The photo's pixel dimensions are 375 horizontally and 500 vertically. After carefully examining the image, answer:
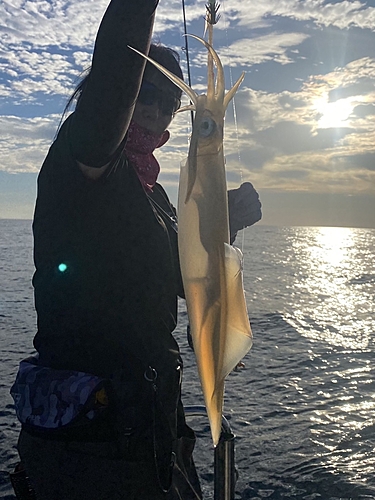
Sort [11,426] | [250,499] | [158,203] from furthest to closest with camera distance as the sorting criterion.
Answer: [11,426] < [250,499] < [158,203]

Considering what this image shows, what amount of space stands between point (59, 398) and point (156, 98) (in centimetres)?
175

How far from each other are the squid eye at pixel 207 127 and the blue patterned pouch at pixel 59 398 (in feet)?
4.99

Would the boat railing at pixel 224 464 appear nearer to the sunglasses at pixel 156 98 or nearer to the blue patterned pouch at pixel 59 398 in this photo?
the blue patterned pouch at pixel 59 398

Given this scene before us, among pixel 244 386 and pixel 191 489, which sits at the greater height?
pixel 191 489

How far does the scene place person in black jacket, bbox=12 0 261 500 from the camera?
95.7 inches

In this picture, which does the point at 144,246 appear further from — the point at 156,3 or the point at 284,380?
the point at 284,380

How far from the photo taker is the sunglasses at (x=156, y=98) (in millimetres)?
2947

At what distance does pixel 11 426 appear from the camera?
8328mm

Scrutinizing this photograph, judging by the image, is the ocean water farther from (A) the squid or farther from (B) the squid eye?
(B) the squid eye

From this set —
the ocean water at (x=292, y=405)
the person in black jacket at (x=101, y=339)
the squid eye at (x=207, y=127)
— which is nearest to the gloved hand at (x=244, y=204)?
the person in black jacket at (x=101, y=339)

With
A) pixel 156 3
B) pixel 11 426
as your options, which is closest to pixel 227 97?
pixel 156 3

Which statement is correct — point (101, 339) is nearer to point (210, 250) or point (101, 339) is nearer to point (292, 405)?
point (210, 250)

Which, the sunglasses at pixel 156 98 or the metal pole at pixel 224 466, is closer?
the sunglasses at pixel 156 98

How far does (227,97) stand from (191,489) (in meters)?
2.58
